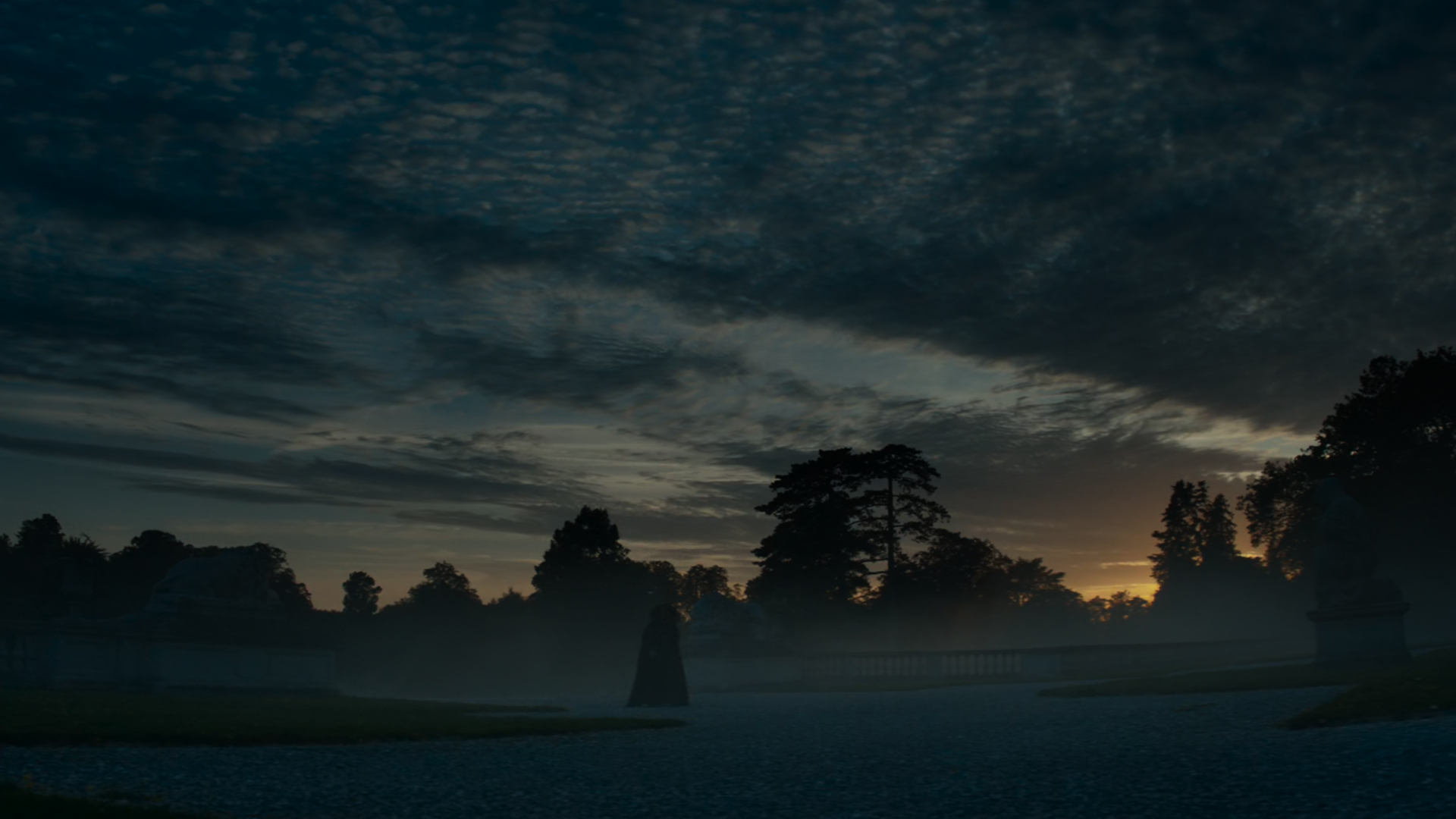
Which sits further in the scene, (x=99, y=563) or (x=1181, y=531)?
(x=1181, y=531)

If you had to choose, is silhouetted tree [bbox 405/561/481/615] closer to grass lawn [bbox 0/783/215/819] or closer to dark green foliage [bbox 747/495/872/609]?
dark green foliage [bbox 747/495/872/609]

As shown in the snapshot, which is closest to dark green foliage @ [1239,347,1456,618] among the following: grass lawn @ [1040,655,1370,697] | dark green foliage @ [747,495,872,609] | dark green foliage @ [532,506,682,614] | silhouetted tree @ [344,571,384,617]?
dark green foliage @ [747,495,872,609]

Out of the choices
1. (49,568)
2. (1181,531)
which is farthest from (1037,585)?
(49,568)

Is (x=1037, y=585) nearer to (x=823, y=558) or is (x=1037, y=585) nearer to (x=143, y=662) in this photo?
(x=823, y=558)

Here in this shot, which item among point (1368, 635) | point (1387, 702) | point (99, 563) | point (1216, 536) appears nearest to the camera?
point (1387, 702)

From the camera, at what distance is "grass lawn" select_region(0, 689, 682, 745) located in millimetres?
16922

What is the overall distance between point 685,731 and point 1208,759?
11.4 meters

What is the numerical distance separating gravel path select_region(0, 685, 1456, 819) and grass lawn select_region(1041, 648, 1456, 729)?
916mm

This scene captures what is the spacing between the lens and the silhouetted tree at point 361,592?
145 m

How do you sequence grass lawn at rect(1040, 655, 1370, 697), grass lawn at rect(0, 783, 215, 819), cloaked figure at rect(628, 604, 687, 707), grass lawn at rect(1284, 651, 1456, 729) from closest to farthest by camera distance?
grass lawn at rect(0, 783, 215, 819), grass lawn at rect(1284, 651, 1456, 729), grass lawn at rect(1040, 655, 1370, 697), cloaked figure at rect(628, 604, 687, 707)

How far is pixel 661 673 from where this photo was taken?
32719mm

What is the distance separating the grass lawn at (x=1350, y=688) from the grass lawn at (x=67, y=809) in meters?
15.7

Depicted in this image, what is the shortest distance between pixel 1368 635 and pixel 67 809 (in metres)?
28.9

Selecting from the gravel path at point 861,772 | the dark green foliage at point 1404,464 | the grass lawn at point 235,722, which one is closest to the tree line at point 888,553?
the dark green foliage at point 1404,464
